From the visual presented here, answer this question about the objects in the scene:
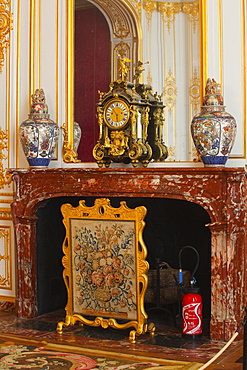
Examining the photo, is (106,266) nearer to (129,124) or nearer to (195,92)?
(129,124)

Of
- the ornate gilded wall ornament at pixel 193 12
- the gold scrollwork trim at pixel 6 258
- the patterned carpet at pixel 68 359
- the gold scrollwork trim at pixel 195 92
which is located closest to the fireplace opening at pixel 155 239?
the gold scrollwork trim at pixel 6 258

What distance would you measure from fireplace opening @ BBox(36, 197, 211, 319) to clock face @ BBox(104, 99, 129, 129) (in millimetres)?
688

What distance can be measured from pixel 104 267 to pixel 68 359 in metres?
0.90

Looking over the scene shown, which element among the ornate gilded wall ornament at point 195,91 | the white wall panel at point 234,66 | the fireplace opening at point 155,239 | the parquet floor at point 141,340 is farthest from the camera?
Result: the fireplace opening at point 155,239

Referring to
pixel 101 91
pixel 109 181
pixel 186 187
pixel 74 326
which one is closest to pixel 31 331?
pixel 74 326

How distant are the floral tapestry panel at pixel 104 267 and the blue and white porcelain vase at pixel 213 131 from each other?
0.76 metres

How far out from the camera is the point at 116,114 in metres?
5.11

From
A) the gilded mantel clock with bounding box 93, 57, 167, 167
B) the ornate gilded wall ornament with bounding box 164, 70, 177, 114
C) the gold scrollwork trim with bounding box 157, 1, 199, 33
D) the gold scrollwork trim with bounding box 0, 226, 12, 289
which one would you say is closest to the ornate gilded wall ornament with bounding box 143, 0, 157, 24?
the gold scrollwork trim with bounding box 157, 1, 199, 33

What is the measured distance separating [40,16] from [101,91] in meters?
0.94

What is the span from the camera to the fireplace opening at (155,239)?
5.31 metres

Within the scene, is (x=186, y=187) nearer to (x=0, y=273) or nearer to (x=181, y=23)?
(x=181, y=23)

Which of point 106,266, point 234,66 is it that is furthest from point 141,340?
point 234,66

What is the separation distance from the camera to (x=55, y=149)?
5.60 metres

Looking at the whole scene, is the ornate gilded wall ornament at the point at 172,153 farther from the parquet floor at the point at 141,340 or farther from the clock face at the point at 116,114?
the parquet floor at the point at 141,340
